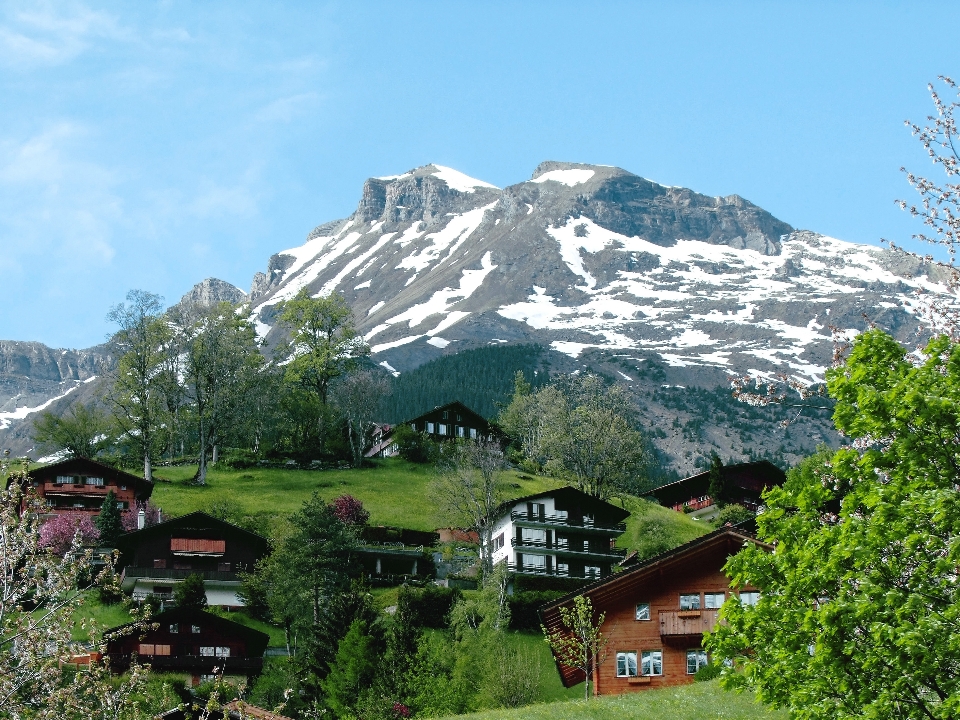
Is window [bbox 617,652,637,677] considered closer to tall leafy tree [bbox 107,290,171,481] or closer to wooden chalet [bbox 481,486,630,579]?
wooden chalet [bbox 481,486,630,579]

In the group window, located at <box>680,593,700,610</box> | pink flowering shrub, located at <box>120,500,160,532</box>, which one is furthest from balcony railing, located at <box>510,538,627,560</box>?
window, located at <box>680,593,700,610</box>

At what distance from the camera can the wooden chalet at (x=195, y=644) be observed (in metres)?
63.1

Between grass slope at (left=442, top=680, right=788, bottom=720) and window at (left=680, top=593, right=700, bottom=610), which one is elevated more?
window at (left=680, top=593, right=700, bottom=610)

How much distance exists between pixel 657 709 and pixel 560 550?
51.4 meters

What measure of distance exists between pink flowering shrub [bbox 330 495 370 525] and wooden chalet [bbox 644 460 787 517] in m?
40.4

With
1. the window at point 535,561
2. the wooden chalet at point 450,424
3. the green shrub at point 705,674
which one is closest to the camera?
the green shrub at point 705,674

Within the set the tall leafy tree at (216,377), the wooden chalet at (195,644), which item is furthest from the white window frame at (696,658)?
the tall leafy tree at (216,377)

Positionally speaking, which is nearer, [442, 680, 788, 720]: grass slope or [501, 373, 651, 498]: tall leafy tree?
[442, 680, 788, 720]: grass slope

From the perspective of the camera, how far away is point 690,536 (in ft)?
301

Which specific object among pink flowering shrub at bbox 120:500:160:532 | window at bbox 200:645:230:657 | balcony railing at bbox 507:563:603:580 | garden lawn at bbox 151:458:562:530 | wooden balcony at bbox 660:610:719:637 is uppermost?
garden lawn at bbox 151:458:562:530

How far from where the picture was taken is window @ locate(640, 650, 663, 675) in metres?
50.4

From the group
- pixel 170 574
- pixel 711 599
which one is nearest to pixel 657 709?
pixel 711 599

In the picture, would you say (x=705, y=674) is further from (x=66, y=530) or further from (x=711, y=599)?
(x=66, y=530)

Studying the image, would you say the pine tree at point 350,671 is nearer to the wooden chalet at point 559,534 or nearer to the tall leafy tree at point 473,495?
the tall leafy tree at point 473,495
